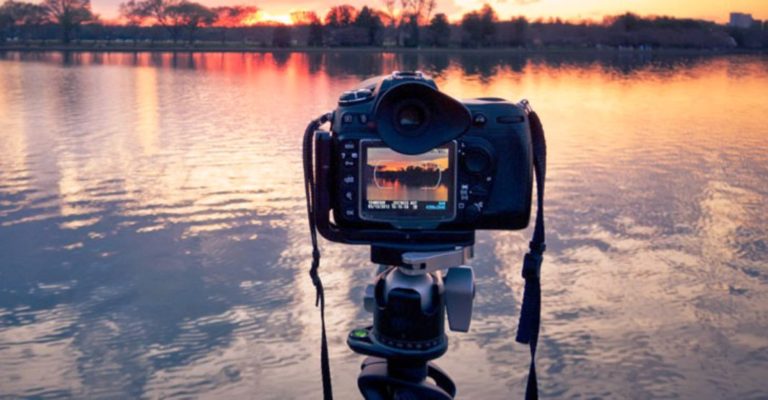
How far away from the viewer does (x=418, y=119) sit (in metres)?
1.52

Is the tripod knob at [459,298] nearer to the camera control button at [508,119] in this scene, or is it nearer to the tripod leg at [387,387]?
the tripod leg at [387,387]

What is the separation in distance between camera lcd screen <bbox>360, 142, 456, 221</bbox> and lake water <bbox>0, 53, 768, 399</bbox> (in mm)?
1431

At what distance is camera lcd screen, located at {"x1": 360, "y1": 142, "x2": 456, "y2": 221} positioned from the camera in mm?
1529

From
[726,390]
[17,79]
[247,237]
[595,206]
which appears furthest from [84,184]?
[17,79]

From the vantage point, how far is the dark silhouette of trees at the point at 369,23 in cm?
5910

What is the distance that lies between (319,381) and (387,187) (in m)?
1.54

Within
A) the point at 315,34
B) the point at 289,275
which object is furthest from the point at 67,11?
the point at 289,275

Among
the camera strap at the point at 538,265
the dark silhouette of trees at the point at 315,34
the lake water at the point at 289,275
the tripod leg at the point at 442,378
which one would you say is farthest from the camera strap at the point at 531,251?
the dark silhouette of trees at the point at 315,34

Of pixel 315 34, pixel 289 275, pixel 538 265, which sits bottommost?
pixel 289 275

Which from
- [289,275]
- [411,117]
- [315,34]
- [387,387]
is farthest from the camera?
[315,34]

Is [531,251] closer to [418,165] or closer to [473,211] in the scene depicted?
[473,211]

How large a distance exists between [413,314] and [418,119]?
41 cm

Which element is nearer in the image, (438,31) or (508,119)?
(508,119)

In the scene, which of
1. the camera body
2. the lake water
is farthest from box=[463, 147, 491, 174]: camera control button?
the lake water
